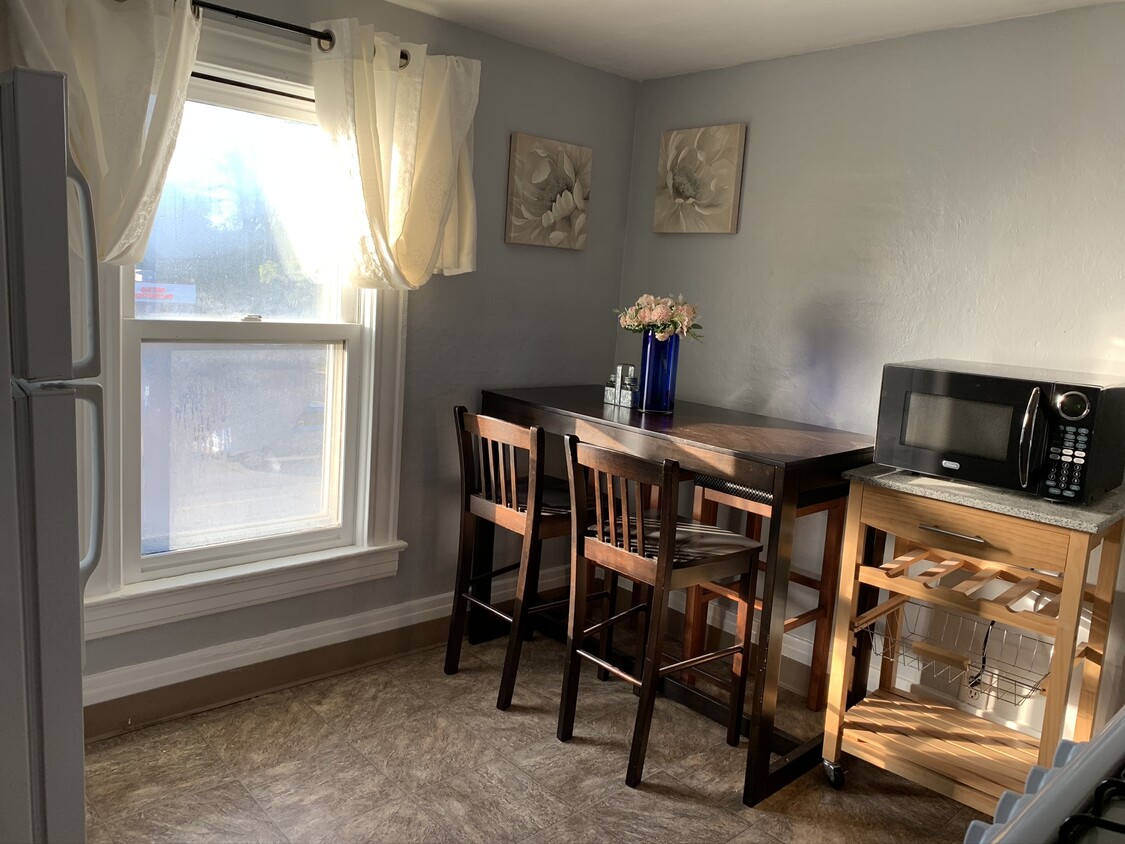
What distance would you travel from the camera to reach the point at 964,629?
2.71 m

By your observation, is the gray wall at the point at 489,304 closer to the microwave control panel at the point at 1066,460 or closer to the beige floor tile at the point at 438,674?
the beige floor tile at the point at 438,674

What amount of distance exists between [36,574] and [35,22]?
1350 mm

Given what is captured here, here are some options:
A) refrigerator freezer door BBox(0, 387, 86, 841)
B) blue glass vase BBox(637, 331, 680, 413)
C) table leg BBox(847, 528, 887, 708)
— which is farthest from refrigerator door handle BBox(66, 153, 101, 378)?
table leg BBox(847, 528, 887, 708)

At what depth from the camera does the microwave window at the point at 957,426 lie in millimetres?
2143

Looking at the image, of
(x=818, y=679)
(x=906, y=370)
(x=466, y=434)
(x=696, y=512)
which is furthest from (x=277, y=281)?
(x=818, y=679)

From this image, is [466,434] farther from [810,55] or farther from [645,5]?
[810,55]

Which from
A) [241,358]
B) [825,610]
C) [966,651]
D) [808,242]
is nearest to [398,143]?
[241,358]

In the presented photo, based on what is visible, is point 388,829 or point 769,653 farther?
point 769,653

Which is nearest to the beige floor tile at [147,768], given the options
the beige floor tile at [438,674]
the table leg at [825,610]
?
the beige floor tile at [438,674]

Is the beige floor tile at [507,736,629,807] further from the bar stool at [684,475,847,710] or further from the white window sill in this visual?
the white window sill

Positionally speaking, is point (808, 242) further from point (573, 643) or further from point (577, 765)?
point (577, 765)

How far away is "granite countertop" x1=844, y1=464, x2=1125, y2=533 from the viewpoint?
78.4 inches

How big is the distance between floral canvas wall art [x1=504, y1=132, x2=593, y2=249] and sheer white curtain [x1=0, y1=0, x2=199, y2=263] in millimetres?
1199

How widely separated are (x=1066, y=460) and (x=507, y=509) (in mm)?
1551
